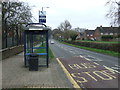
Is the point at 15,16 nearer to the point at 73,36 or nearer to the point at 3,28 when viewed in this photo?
the point at 3,28

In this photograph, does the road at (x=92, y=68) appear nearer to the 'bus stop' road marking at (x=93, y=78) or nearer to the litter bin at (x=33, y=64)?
the 'bus stop' road marking at (x=93, y=78)

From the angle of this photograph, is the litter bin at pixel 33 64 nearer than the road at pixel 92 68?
No

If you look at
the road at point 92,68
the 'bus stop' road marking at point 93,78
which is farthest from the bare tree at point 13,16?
the 'bus stop' road marking at point 93,78

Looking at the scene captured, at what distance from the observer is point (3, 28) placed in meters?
14.8

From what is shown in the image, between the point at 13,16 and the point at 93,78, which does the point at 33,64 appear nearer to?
the point at 93,78

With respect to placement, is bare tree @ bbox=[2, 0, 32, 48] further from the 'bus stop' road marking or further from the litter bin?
the 'bus stop' road marking

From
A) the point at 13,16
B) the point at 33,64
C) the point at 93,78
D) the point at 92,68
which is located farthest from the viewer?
the point at 13,16

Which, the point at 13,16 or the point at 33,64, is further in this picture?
the point at 13,16

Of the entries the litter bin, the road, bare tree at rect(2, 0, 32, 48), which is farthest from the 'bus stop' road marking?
bare tree at rect(2, 0, 32, 48)

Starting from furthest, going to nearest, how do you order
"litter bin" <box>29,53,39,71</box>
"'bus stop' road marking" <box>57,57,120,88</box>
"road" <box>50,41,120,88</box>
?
"litter bin" <box>29,53,39,71</box> < "road" <box>50,41,120,88</box> < "'bus stop' road marking" <box>57,57,120,88</box>

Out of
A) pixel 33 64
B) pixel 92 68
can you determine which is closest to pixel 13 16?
pixel 33 64

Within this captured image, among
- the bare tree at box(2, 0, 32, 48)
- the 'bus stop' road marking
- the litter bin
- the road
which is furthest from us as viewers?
the bare tree at box(2, 0, 32, 48)

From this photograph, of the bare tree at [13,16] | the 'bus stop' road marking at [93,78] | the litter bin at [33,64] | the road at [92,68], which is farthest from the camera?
the bare tree at [13,16]

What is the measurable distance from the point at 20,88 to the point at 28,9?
13.4m
